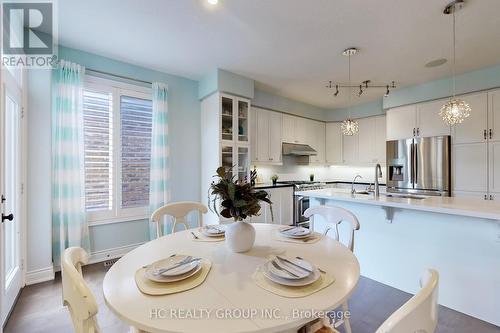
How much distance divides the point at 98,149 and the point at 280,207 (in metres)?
2.99

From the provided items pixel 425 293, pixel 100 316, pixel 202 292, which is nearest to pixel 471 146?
→ pixel 425 293

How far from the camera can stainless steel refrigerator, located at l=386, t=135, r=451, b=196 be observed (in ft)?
12.2

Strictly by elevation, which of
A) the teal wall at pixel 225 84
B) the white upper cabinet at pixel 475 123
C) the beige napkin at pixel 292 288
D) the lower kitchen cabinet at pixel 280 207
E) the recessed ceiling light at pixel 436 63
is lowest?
the lower kitchen cabinet at pixel 280 207

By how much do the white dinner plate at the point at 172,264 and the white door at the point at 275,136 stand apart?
355 centimetres

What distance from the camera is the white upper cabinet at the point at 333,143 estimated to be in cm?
564

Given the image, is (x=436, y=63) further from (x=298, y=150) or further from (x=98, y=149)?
(x=98, y=149)

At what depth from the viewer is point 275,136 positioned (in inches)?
183

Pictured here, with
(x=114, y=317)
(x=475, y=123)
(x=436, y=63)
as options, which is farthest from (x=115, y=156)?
(x=475, y=123)

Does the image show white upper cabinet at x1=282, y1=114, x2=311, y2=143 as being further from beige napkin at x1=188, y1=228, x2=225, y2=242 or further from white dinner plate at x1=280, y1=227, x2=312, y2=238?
beige napkin at x1=188, y1=228, x2=225, y2=242

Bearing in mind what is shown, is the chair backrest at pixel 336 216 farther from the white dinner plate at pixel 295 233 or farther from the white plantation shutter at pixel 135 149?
the white plantation shutter at pixel 135 149

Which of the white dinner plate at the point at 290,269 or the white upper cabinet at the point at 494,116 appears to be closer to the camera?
the white dinner plate at the point at 290,269

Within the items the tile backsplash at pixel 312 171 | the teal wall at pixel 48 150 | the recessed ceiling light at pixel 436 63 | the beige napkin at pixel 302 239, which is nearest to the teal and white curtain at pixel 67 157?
the teal wall at pixel 48 150

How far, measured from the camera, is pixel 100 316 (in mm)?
1921

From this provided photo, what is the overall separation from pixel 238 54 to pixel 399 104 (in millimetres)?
3185
